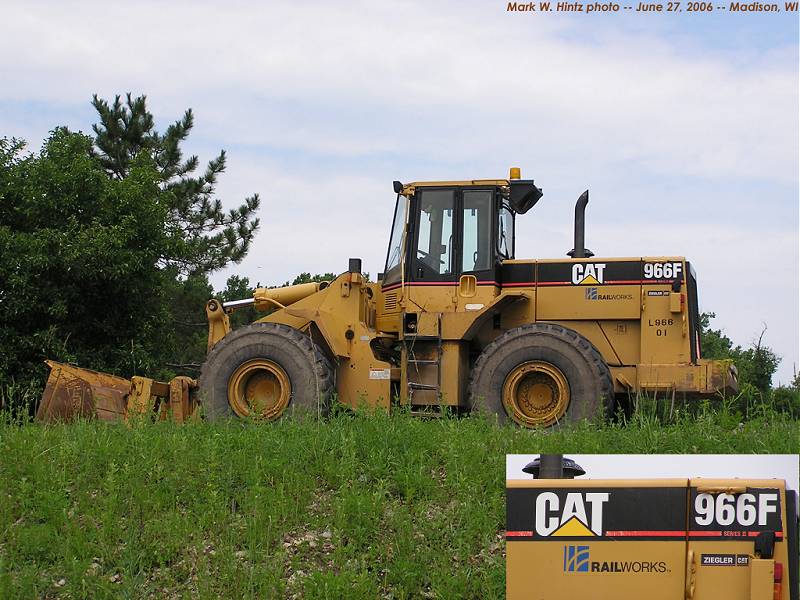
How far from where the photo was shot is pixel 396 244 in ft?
41.7

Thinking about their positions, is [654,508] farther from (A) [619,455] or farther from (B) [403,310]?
(B) [403,310]

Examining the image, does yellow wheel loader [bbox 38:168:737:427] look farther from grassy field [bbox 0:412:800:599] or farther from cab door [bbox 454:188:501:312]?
grassy field [bbox 0:412:800:599]

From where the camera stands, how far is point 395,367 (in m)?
12.2

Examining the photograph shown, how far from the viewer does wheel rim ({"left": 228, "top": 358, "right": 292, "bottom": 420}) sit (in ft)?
38.6

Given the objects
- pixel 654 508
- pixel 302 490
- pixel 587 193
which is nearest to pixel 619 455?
pixel 654 508

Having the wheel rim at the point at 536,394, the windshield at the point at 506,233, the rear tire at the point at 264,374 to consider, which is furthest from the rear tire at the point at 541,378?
the rear tire at the point at 264,374

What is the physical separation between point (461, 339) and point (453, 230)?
132 centimetres

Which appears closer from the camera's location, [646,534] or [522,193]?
[646,534]

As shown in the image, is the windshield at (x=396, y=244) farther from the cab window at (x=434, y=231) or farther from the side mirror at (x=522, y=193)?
the side mirror at (x=522, y=193)

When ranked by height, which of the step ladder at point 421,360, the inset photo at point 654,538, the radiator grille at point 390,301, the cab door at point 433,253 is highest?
the cab door at point 433,253

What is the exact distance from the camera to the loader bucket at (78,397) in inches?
485

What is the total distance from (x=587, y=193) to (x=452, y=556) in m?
5.86

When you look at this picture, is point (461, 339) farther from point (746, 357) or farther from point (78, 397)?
point (746, 357)

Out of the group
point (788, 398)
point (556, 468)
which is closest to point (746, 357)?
point (788, 398)
